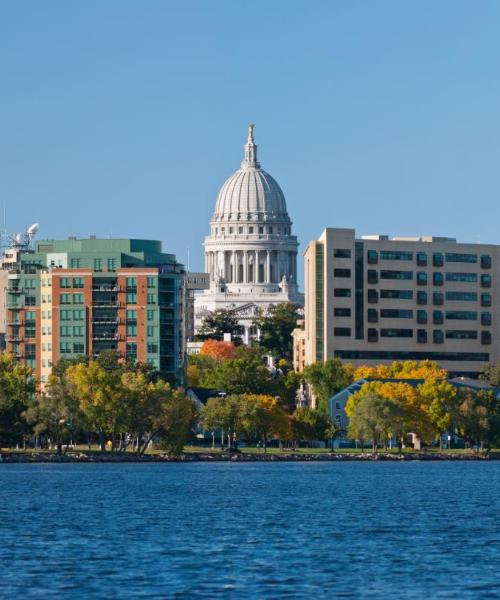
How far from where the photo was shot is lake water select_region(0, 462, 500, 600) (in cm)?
7075

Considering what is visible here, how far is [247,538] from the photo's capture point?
293 ft

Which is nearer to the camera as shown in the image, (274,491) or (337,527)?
(337,527)

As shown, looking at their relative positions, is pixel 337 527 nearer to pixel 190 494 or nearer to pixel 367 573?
pixel 367 573

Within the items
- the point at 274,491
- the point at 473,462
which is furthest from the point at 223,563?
the point at 473,462

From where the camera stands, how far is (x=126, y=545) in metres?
84.9

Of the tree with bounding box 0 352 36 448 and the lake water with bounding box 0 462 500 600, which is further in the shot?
the tree with bounding box 0 352 36 448

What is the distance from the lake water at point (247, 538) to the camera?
70.8m

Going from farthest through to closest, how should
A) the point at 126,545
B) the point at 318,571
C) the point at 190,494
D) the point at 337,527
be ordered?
the point at 190,494
the point at 337,527
the point at 126,545
the point at 318,571

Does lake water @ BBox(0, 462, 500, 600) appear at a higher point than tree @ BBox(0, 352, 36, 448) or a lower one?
lower

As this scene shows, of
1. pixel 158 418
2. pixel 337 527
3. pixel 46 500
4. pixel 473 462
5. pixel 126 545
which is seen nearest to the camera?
pixel 126 545

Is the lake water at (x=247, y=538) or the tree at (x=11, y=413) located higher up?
the tree at (x=11, y=413)

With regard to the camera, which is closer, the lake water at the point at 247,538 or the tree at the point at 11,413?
the lake water at the point at 247,538

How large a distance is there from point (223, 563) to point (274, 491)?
5505 cm

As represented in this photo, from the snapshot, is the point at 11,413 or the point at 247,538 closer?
the point at 247,538
